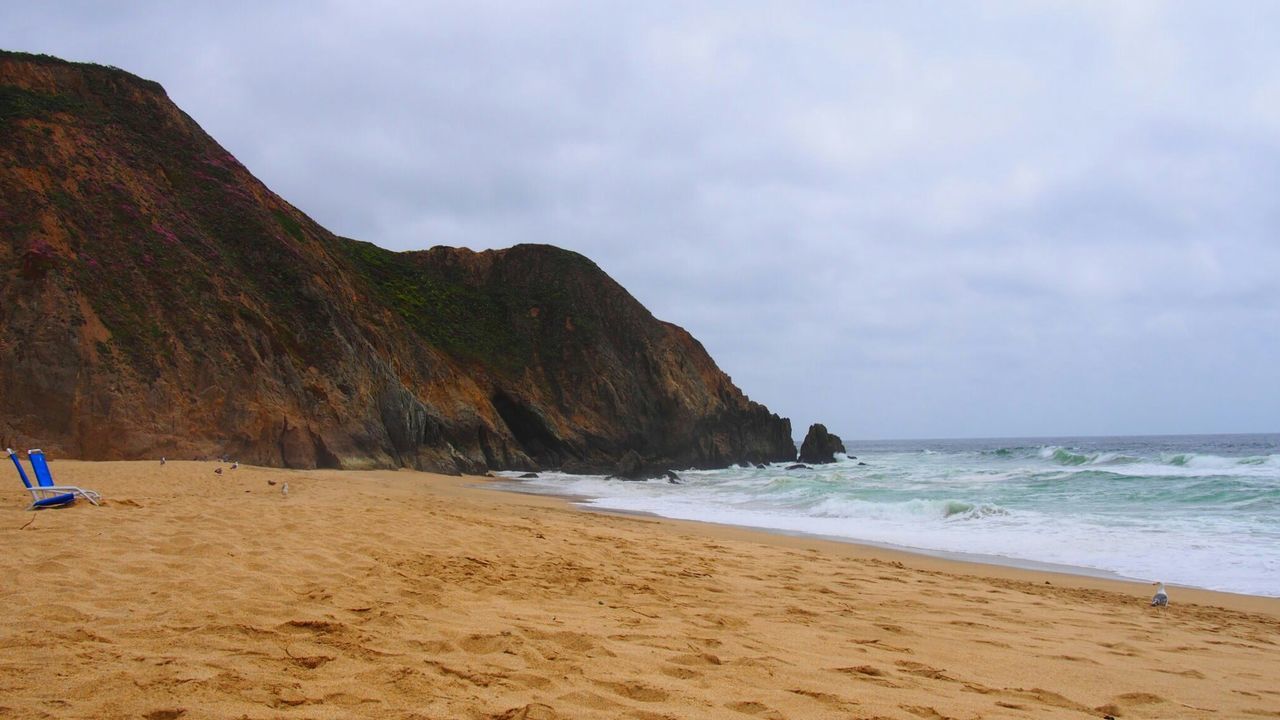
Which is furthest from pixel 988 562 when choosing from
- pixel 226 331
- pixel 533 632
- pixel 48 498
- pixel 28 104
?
pixel 28 104

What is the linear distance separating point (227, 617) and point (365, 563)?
63.7 inches

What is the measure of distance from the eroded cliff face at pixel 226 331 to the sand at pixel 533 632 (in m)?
12.9

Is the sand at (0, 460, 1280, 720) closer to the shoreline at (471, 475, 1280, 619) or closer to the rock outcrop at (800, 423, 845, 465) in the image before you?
the shoreline at (471, 475, 1280, 619)

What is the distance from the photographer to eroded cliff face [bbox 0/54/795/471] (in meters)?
18.0

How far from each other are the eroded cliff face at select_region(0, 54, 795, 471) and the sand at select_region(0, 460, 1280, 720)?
507 inches

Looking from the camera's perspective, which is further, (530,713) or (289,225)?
(289,225)

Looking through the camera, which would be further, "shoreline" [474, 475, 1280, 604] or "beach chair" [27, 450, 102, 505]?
"shoreline" [474, 475, 1280, 604]

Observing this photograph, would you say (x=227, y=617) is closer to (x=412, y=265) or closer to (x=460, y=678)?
(x=460, y=678)

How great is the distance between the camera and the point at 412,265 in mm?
43656

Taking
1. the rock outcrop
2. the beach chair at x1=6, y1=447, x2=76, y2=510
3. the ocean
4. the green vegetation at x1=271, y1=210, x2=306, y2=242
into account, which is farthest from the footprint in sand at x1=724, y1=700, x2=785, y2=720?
the rock outcrop

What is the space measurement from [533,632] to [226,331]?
21.3 m

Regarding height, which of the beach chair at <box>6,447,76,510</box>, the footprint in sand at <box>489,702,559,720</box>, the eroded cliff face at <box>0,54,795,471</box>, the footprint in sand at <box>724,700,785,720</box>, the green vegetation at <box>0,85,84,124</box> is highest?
the green vegetation at <box>0,85,84,124</box>

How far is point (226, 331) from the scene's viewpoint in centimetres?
2156

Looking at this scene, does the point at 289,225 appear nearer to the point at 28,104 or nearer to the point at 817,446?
the point at 28,104
